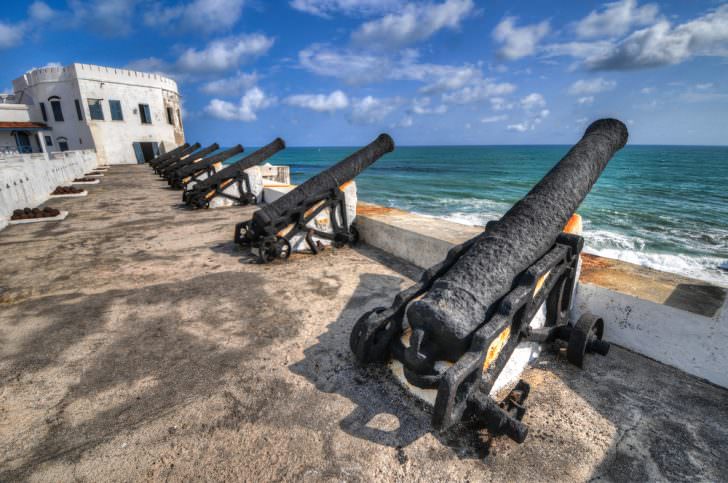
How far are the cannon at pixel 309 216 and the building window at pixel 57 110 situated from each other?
122ft

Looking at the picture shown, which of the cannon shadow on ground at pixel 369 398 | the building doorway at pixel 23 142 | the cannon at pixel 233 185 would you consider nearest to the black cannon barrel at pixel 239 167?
the cannon at pixel 233 185

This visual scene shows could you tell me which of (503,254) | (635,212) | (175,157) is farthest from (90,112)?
(635,212)

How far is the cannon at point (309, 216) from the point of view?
5.91 m

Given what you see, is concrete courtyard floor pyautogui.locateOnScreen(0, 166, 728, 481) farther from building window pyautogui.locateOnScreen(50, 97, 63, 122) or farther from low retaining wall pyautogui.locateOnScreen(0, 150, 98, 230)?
building window pyautogui.locateOnScreen(50, 97, 63, 122)

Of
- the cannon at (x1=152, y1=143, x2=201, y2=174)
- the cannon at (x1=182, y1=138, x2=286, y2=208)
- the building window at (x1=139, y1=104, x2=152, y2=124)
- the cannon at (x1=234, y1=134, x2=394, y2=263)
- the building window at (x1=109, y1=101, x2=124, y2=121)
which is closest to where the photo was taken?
the cannon at (x1=234, y1=134, x2=394, y2=263)

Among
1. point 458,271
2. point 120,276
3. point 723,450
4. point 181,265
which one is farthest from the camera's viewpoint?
point 181,265

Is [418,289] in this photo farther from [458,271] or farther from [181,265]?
Result: [181,265]

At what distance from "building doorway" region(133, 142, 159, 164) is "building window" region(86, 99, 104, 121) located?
3.39 m

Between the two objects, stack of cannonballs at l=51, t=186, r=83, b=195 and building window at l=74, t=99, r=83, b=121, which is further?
building window at l=74, t=99, r=83, b=121

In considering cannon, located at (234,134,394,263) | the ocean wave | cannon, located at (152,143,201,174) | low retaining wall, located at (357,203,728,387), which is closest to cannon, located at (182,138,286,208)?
cannon, located at (234,134,394,263)

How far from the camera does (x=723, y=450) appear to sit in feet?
7.07

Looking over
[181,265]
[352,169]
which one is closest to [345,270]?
[352,169]

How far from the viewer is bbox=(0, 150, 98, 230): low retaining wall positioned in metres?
9.36

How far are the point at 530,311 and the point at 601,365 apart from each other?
0.99 metres
